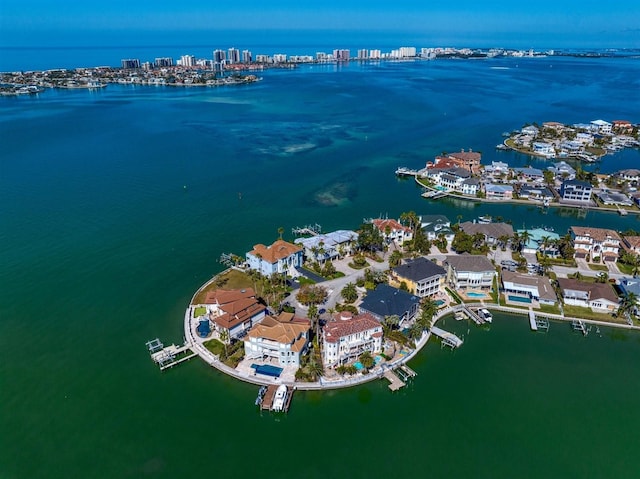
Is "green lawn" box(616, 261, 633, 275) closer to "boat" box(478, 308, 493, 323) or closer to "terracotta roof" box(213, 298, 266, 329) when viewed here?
"boat" box(478, 308, 493, 323)

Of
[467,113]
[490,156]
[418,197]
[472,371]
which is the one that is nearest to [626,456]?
[472,371]

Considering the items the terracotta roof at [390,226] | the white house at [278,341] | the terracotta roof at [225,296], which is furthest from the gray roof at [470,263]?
the terracotta roof at [225,296]

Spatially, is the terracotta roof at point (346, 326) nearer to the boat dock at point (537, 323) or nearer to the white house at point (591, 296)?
the boat dock at point (537, 323)

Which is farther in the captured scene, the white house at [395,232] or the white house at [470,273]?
the white house at [395,232]

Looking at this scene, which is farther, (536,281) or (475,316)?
(536,281)

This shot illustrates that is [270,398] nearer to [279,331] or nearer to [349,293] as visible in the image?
[279,331]

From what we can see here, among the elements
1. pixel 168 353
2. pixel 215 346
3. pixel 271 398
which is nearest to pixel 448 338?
pixel 271 398
